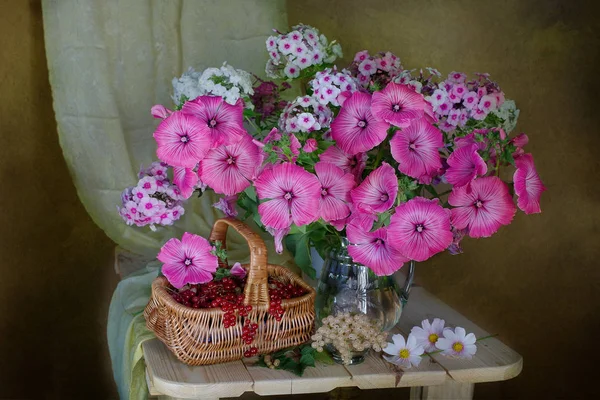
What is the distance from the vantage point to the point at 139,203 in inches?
56.1

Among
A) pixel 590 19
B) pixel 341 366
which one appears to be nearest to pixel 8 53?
pixel 341 366

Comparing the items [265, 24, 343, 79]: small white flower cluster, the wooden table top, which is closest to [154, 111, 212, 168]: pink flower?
[265, 24, 343, 79]: small white flower cluster

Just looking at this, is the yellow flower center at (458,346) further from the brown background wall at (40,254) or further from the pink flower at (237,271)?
the brown background wall at (40,254)

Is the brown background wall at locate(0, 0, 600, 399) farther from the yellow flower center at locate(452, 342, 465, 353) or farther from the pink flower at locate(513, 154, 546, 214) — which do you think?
the pink flower at locate(513, 154, 546, 214)

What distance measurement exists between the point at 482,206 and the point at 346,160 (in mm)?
230

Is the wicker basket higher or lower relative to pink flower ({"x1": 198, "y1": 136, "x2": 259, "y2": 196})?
lower

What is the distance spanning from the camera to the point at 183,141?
120 centimetres

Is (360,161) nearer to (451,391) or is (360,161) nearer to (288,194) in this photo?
(288,194)

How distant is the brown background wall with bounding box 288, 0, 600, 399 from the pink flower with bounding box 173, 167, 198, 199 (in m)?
0.91

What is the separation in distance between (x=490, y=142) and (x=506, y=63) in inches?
37.4

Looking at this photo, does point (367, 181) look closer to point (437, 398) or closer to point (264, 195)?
point (264, 195)

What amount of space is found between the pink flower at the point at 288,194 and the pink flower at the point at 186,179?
0.13m

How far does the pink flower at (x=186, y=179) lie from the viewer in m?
1.24

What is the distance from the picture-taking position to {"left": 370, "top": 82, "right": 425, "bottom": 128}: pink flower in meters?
1.16
